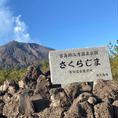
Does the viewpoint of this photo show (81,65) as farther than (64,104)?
Yes

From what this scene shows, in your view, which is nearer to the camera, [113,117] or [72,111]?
[72,111]

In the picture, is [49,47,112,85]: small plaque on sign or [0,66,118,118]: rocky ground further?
[49,47,112,85]: small plaque on sign

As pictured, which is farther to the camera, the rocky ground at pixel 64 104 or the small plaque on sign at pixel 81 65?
the small plaque on sign at pixel 81 65

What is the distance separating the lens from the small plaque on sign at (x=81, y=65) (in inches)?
424

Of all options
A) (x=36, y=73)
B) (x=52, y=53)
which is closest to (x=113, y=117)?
(x=52, y=53)

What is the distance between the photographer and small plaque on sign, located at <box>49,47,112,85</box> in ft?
35.3

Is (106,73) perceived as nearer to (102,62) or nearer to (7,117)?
(102,62)

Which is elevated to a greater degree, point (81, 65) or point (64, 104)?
point (81, 65)

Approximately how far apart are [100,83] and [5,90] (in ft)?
25.5

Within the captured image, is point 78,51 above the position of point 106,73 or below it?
above

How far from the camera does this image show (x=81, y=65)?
1085 centimetres

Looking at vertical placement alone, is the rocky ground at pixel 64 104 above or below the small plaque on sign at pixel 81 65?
below

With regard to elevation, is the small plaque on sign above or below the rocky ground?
above

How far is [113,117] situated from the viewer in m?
5.71
